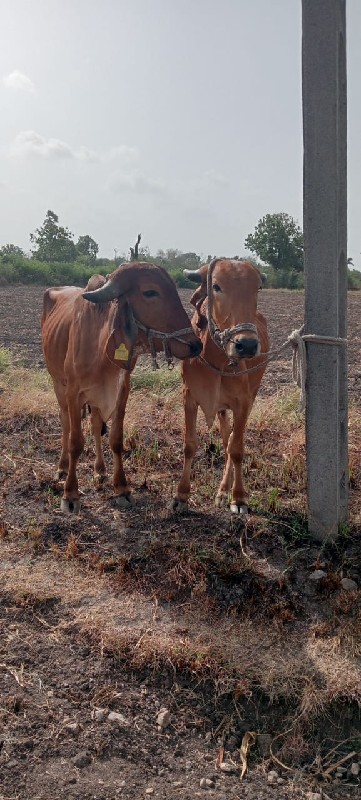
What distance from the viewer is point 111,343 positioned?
445 cm

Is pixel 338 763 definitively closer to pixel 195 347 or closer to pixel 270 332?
pixel 195 347

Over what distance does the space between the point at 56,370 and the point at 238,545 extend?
251cm

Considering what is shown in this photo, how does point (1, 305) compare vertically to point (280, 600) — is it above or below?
above

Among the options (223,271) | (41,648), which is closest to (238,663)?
(41,648)

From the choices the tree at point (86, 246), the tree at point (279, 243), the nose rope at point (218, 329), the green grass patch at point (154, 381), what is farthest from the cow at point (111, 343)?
the tree at point (86, 246)

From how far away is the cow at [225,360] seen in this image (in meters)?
4.10

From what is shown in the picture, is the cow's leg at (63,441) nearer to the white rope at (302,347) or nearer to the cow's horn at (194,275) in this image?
the cow's horn at (194,275)

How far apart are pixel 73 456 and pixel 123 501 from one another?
526 mm

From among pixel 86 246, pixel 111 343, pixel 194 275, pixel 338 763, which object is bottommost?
pixel 338 763

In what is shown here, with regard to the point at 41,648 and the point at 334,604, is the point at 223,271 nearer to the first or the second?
the point at 334,604

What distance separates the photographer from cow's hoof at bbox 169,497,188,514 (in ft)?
15.6

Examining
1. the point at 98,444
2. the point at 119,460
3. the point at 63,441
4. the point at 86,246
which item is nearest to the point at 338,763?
the point at 119,460

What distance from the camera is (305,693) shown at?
9.61 ft

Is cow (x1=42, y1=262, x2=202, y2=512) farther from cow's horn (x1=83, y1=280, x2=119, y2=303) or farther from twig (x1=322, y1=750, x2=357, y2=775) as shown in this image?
twig (x1=322, y1=750, x2=357, y2=775)
